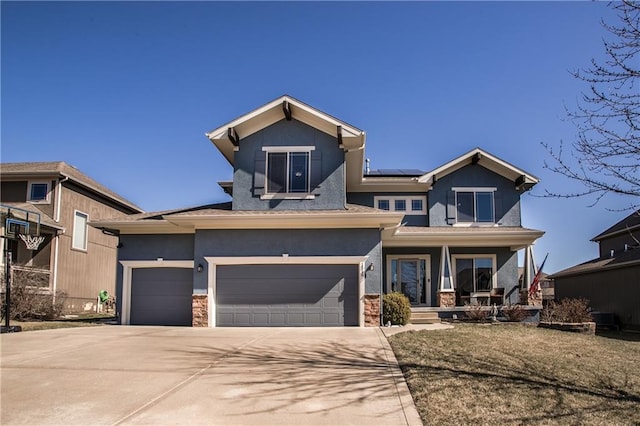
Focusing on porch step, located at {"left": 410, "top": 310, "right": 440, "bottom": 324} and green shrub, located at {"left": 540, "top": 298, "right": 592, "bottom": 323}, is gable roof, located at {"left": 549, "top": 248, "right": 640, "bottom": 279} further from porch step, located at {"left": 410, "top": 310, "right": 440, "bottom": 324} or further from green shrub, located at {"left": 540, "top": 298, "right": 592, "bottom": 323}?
porch step, located at {"left": 410, "top": 310, "right": 440, "bottom": 324}

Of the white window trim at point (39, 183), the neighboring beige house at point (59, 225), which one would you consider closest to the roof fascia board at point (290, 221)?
the neighboring beige house at point (59, 225)

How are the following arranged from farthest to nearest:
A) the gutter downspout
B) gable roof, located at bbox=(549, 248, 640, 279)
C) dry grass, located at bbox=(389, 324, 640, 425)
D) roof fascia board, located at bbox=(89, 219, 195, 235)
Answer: the gutter downspout → gable roof, located at bbox=(549, 248, 640, 279) → roof fascia board, located at bbox=(89, 219, 195, 235) → dry grass, located at bbox=(389, 324, 640, 425)

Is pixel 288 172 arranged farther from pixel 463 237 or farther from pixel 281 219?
pixel 463 237

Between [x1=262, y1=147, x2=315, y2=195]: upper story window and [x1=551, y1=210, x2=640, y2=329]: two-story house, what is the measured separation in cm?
1076

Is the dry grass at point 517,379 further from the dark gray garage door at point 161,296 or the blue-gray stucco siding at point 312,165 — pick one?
the dark gray garage door at point 161,296

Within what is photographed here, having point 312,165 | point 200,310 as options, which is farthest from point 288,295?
point 312,165

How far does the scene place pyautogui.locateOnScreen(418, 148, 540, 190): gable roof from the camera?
19.6 metres

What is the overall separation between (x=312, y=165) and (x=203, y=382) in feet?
31.2

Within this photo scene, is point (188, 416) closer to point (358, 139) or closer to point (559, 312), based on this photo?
point (358, 139)

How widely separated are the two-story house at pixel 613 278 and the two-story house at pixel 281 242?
5.02 meters

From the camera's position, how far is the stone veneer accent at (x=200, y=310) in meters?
Answer: 14.6

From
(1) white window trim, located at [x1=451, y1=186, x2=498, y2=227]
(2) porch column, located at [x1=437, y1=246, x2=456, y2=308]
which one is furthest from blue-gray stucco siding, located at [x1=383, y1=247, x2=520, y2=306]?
(1) white window trim, located at [x1=451, y1=186, x2=498, y2=227]

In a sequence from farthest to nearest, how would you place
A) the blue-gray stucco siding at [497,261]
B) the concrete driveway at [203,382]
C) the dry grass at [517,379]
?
the blue-gray stucco siding at [497,261]
the dry grass at [517,379]
the concrete driveway at [203,382]

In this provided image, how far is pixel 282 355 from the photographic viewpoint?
30.3 ft
